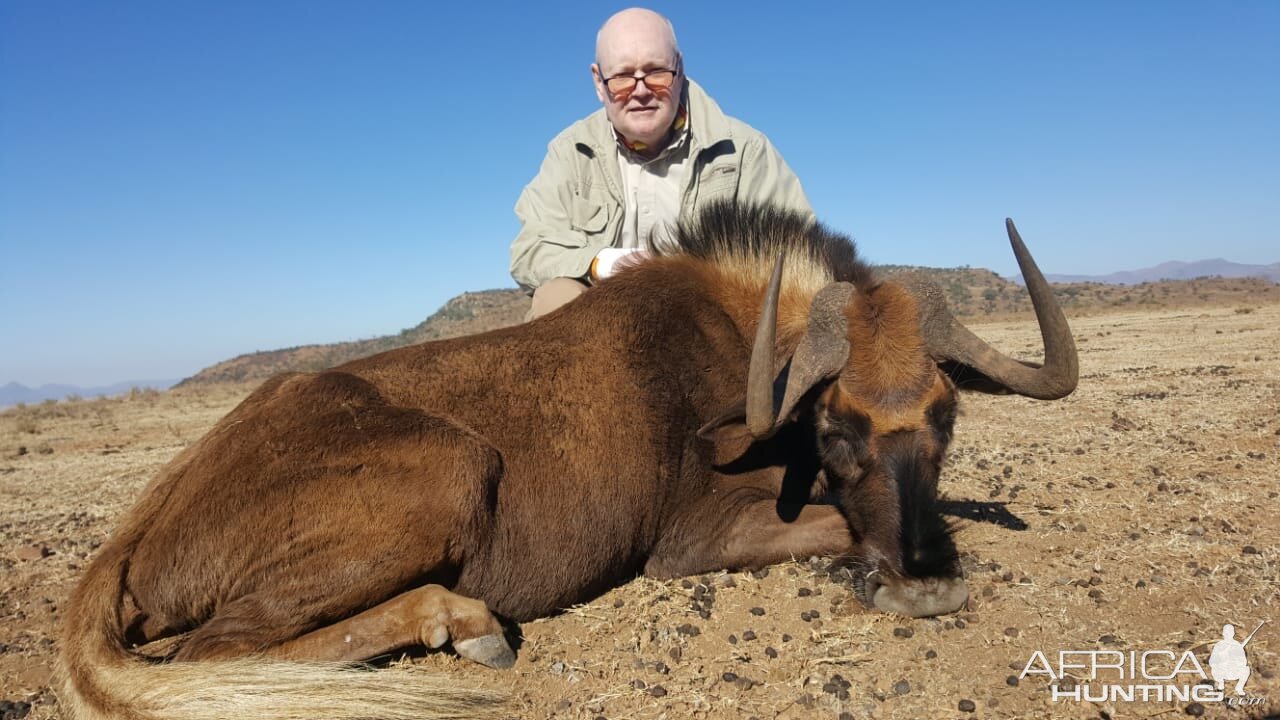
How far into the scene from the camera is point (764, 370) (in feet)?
12.4

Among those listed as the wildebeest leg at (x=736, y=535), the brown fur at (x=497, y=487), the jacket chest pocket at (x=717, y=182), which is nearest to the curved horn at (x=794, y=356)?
the brown fur at (x=497, y=487)

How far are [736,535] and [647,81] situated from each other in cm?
380

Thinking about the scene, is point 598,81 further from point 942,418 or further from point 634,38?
point 942,418

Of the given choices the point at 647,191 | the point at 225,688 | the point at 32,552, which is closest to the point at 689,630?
the point at 225,688

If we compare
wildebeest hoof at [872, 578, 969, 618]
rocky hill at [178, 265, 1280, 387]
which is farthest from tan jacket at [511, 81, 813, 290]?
rocky hill at [178, 265, 1280, 387]

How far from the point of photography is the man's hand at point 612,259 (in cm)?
537

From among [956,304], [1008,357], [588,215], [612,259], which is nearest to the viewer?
[1008,357]

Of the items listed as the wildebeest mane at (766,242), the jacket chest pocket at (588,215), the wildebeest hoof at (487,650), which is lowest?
the wildebeest hoof at (487,650)

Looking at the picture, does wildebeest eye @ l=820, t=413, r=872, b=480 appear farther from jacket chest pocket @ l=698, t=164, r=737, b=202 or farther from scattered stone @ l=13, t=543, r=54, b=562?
scattered stone @ l=13, t=543, r=54, b=562

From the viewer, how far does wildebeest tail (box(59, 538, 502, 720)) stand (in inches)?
123

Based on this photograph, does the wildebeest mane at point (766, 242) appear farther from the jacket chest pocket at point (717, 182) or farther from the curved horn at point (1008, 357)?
the jacket chest pocket at point (717, 182)

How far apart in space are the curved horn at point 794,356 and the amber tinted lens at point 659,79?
9.62 feet

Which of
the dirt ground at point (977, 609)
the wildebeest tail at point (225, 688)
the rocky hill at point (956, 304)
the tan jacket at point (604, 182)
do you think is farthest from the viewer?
the rocky hill at point (956, 304)

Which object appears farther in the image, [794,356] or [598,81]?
[598,81]
